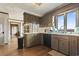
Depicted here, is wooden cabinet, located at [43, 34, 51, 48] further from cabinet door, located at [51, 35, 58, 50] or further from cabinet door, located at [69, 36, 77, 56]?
cabinet door, located at [69, 36, 77, 56]

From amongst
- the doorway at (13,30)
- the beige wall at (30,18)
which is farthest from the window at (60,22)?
the doorway at (13,30)

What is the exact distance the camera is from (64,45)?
1.43 metres

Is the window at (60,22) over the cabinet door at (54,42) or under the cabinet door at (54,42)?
over

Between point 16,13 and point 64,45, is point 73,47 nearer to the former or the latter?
point 64,45

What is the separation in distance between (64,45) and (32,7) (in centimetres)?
85

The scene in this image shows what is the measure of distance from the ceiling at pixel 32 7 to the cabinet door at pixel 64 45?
0.55 meters

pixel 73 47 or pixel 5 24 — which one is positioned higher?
pixel 5 24

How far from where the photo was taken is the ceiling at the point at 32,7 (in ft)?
4.50

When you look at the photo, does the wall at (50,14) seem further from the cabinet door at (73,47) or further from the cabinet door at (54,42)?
the cabinet door at (73,47)

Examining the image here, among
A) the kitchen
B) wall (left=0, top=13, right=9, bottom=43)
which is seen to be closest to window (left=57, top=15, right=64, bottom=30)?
the kitchen

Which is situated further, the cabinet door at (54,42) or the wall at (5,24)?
the cabinet door at (54,42)

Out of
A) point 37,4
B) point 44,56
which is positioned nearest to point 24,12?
point 37,4

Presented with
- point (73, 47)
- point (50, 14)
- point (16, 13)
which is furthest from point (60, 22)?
point (16, 13)

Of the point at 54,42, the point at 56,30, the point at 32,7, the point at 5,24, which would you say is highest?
the point at 32,7
